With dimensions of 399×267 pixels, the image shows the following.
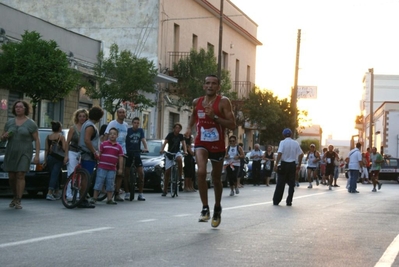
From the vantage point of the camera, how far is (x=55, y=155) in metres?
18.2

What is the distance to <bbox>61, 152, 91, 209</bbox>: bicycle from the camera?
15.0m

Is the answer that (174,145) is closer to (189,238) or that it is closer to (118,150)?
(118,150)

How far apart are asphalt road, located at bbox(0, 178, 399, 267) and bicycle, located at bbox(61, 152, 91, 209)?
251 millimetres

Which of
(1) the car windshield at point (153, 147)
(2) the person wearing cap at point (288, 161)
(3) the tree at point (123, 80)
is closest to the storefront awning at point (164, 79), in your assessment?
(3) the tree at point (123, 80)

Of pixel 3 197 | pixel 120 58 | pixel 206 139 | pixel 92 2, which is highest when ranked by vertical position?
pixel 92 2

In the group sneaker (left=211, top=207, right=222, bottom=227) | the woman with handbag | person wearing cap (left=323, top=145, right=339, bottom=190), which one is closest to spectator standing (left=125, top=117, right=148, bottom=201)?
the woman with handbag

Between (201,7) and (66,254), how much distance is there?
39187mm

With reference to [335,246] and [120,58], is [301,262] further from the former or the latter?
[120,58]

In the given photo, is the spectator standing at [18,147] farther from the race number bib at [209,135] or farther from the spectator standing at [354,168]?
the spectator standing at [354,168]

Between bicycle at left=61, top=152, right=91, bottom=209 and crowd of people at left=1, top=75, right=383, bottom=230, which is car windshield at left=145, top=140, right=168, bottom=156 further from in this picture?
bicycle at left=61, top=152, right=91, bottom=209

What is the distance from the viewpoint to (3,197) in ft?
60.4

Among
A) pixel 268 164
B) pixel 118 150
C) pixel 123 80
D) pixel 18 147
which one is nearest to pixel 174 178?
pixel 118 150

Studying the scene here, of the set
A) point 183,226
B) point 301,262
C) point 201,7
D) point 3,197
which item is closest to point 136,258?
point 301,262

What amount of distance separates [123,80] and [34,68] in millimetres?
6822
